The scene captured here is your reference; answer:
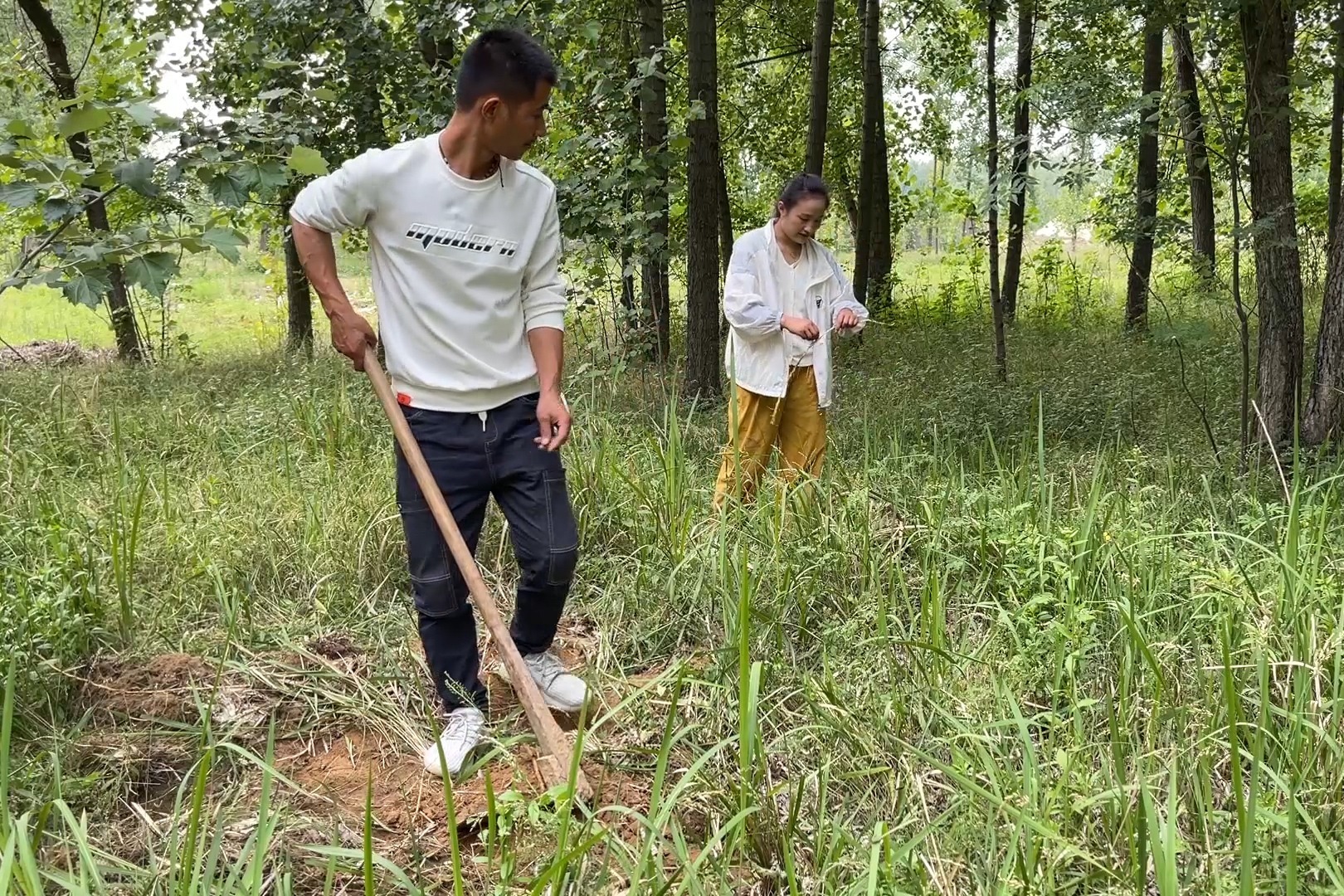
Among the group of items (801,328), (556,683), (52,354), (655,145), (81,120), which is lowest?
(556,683)

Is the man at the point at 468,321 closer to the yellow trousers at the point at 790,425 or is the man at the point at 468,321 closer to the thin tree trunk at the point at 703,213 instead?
the yellow trousers at the point at 790,425

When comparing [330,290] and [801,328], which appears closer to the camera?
[330,290]

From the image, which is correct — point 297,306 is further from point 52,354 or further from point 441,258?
point 441,258

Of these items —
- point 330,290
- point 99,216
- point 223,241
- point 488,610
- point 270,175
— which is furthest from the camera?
point 99,216

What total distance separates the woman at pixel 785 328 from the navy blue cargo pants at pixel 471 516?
1385 mm

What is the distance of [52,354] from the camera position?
1142 centimetres

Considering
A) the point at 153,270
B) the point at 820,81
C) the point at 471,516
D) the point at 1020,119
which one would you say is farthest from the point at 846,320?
the point at 1020,119

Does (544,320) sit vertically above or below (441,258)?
below

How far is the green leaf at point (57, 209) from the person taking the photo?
2.20 metres

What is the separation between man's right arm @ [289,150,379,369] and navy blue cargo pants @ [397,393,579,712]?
0.25 meters

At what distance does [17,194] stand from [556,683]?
1777 mm

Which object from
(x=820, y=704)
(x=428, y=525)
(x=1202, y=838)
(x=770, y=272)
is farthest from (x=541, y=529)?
(x=770, y=272)

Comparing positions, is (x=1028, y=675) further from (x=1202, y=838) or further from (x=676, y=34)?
(x=676, y=34)

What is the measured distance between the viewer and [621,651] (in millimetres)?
2986
